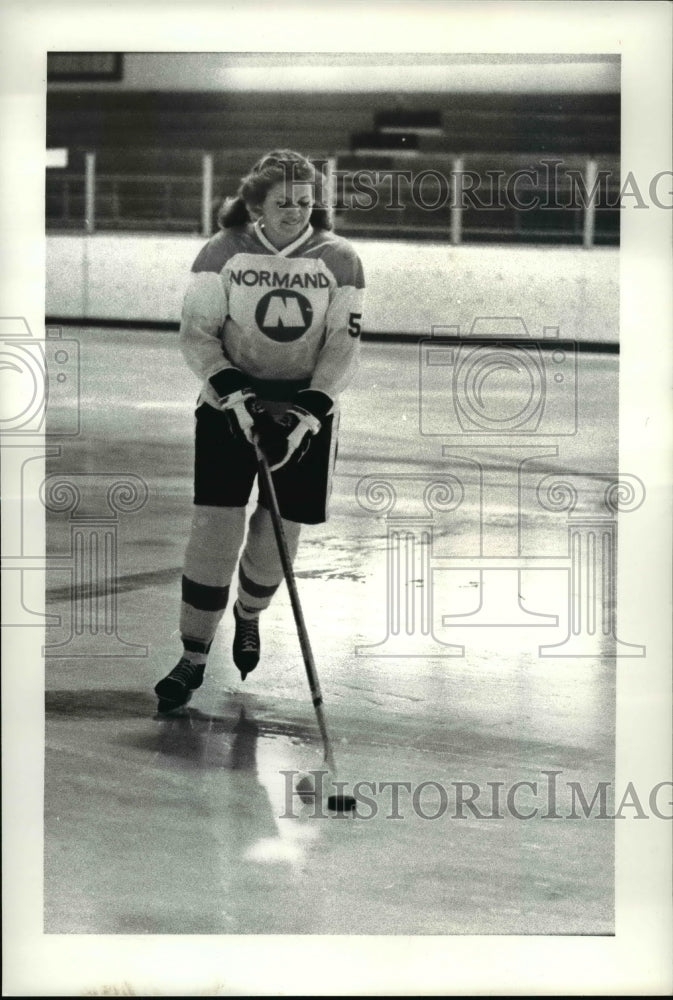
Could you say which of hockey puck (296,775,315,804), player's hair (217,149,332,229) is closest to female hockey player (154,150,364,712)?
player's hair (217,149,332,229)

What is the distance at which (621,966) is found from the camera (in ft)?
10.4

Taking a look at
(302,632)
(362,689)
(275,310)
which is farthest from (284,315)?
(362,689)

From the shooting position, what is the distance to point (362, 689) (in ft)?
10.5

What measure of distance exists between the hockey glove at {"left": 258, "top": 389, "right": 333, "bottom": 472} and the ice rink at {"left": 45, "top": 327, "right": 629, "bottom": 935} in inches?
3.5

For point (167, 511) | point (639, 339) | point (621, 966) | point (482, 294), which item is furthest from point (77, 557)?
point (621, 966)

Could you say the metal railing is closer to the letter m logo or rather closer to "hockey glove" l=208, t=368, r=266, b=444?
the letter m logo

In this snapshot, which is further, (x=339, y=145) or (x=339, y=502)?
(x=339, y=502)

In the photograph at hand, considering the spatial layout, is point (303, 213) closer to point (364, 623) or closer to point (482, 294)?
point (482, 294)

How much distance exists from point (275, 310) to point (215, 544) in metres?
0.59

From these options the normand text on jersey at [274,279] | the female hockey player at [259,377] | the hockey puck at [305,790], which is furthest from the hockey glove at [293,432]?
the hockey puck at [305,790]

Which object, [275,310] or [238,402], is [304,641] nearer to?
[238,402]

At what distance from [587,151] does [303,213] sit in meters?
0.68

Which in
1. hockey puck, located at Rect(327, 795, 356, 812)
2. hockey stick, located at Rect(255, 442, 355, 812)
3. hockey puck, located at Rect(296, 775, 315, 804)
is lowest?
hockey puck, located at Rect(327, 795, 356, 812)

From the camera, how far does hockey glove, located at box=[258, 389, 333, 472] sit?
3207 mm
